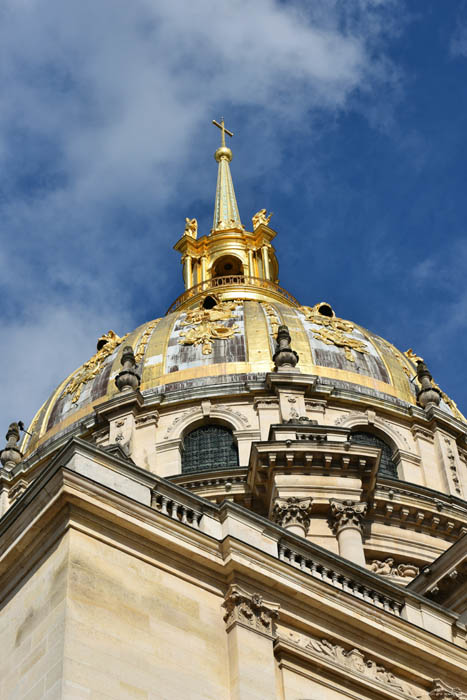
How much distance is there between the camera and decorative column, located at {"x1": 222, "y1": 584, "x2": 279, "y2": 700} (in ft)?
61.3

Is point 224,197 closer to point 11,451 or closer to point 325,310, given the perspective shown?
point 325,310

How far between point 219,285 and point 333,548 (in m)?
23.6

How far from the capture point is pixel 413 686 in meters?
21.1

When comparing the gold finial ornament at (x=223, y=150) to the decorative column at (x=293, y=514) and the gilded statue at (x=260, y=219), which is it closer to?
the gilded statue at (x=260, y=219)

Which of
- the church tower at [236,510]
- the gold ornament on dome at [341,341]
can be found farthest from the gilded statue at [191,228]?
the gold ornament on dome at [341,341]

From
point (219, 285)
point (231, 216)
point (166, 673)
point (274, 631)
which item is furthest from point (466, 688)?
point (231, 216)

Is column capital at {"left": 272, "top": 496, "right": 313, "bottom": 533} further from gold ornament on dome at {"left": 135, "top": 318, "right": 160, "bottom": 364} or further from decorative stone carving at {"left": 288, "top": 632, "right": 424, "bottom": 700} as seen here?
decorative stone carving at {"left": 288, "top": 632, "right": 424, "bottom": 700}

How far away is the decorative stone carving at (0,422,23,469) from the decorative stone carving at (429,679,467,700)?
28.8 meters

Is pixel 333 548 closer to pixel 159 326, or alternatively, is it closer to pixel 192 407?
pixel 192 407

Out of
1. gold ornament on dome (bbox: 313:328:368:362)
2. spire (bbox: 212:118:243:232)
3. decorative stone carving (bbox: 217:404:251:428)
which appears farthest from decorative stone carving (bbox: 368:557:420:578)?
spire (bbox: 212:118:243:232)

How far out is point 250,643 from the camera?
63.3ft

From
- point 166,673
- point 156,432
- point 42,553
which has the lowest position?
point 166,673

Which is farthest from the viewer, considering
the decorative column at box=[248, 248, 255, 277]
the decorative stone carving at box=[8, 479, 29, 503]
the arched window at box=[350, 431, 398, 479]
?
the decorative column at box=[248, 248, 255, 277]

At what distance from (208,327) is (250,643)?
30807mm
